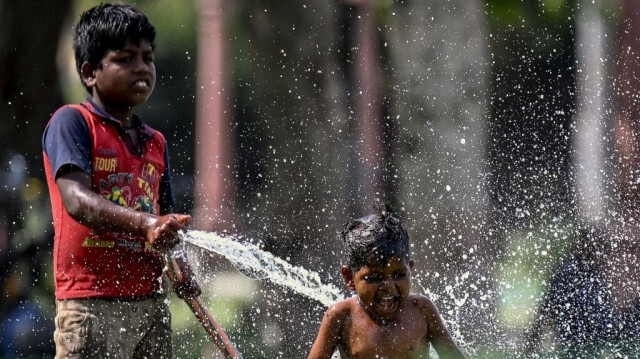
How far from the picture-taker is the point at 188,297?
271 centimetres

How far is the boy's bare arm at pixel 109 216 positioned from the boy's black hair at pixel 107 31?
397 mm

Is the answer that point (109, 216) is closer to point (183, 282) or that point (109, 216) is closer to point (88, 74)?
point (183, 282)

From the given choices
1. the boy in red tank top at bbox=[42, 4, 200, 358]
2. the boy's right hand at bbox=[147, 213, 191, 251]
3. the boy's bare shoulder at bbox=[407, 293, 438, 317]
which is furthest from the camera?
the boy's bare shoulder at bbox=[407, 293, 438, 317]

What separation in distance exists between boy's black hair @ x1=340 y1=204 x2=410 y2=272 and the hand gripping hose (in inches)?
17.2

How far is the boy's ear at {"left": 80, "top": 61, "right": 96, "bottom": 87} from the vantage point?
2766 mm

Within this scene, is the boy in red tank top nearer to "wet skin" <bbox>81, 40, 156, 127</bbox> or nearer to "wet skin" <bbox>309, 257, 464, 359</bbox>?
"wet skin" <bbox>81, 40, 156, 127</bbox>

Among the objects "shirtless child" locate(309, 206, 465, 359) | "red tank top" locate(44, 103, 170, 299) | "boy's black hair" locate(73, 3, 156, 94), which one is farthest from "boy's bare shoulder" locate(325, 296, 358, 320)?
"boy's black hair" locate(73, 3, 156, 94)

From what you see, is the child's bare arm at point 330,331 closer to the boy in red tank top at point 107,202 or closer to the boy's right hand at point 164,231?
the boy in red tank top at point 107,202

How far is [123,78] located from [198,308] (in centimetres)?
68

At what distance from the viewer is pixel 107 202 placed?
248 centimetres

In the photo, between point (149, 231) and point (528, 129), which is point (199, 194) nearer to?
point (528, 129)

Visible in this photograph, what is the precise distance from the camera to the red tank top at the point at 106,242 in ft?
8.57

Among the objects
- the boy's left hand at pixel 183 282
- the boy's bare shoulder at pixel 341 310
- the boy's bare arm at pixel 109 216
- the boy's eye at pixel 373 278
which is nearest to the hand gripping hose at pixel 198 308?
the boy's left hand at pixel 183 282

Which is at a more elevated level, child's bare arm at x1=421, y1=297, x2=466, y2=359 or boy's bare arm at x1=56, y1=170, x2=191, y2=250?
boy's bare arm at x1=56, y1=170, x2=191, y2=250
